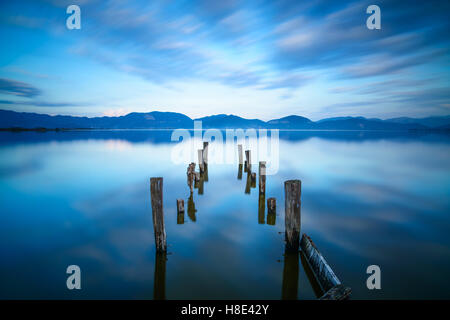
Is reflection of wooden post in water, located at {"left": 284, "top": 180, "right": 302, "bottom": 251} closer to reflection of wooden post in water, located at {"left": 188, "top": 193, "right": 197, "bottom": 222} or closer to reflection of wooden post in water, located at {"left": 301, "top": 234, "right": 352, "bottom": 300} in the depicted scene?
reflection of wooden post in water, located at {"left": 301, "top": 234, "right": 352, "bottom": 300}

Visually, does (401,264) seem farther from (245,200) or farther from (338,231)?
(245,200)

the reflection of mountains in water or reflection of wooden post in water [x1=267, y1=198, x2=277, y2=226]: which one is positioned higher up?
the reflection of mountains in water

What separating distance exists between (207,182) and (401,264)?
1136 cm

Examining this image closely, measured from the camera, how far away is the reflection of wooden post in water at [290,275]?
16.3ft

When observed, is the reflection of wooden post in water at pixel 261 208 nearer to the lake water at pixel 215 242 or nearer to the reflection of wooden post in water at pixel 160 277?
the lake water at pixel 215 242

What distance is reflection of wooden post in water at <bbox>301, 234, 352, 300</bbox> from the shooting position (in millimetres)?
3654

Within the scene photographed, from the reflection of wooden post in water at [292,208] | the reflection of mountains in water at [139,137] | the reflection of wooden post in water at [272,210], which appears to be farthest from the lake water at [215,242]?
the reflection of mountains in water at [139,137]

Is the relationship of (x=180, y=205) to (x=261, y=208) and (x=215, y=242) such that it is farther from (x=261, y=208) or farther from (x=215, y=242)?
(x=261, y=208)

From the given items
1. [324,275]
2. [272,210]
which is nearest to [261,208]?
[272,210]

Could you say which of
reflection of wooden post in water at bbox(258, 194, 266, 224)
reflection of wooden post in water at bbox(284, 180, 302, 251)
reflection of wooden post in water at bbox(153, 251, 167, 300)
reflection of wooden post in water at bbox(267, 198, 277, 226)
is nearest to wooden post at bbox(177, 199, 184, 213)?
reflection of wooden post in water at bbox(153, 251, 167, 300)

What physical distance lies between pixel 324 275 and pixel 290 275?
107cm

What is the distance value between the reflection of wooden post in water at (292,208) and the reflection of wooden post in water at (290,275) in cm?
49

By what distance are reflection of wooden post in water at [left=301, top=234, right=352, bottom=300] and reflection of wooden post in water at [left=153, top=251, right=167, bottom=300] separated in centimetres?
353

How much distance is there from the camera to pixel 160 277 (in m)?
5.43
